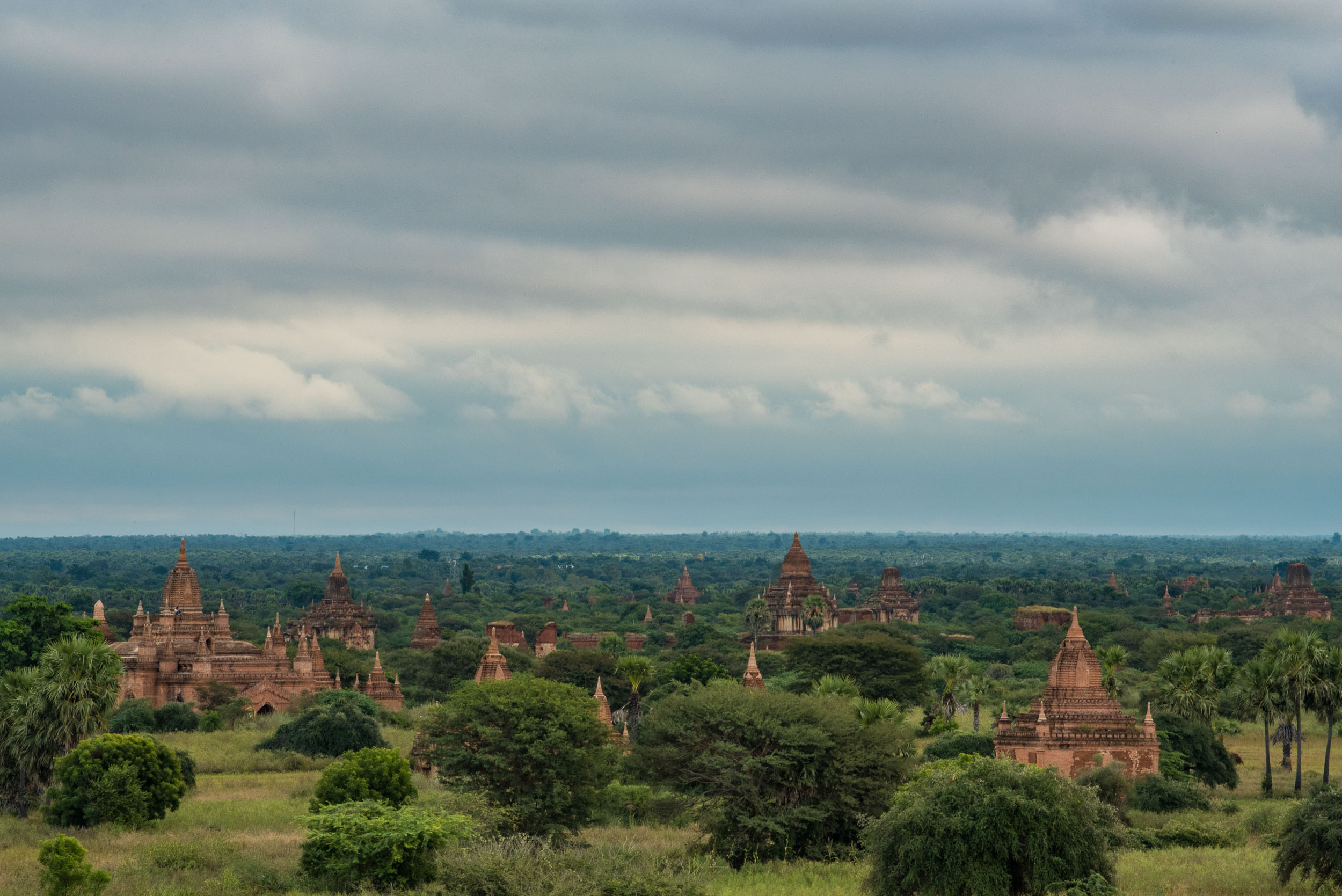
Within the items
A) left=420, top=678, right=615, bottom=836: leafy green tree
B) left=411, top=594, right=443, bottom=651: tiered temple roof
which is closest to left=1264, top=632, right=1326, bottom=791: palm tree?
Answer: left=420, top=678, right=615, bottom=836: leafy green tree

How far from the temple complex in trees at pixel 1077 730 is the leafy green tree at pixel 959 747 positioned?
6.33 metres

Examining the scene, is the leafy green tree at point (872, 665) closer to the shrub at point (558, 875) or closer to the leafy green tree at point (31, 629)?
the leafy green tree at point (31, 629)

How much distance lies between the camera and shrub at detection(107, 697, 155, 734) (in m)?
71.5

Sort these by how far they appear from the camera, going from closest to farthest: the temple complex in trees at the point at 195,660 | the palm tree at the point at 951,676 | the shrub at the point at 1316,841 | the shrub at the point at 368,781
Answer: the shrub at the point at 1316,841
the shrub at the point at 368,781
the palm tree at the point at 951,676
the temple complex in trees at the point at 195,660

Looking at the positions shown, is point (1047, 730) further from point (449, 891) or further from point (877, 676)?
point (877, 676)

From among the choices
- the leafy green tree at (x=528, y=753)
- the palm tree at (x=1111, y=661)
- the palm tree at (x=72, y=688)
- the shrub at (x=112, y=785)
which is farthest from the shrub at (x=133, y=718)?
the palm tree at (x=1111, y=661)

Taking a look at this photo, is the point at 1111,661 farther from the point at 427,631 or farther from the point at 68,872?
the point at 427,631


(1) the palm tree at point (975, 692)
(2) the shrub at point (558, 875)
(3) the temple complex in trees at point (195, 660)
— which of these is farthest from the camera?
(3) the temple complex in trees at point (195, 660)

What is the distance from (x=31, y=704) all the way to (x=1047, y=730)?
3248 cm

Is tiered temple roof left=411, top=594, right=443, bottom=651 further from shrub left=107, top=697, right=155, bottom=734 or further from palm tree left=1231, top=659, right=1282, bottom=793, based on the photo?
palm tree left=1231, top=659, right=1282, bottom=793

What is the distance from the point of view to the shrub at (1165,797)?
51.6 metres

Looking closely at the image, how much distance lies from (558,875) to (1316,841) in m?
18.3

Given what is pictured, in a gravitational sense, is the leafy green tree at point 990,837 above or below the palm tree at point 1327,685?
below

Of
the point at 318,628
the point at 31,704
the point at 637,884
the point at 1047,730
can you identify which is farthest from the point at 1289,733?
the point at 318,628
